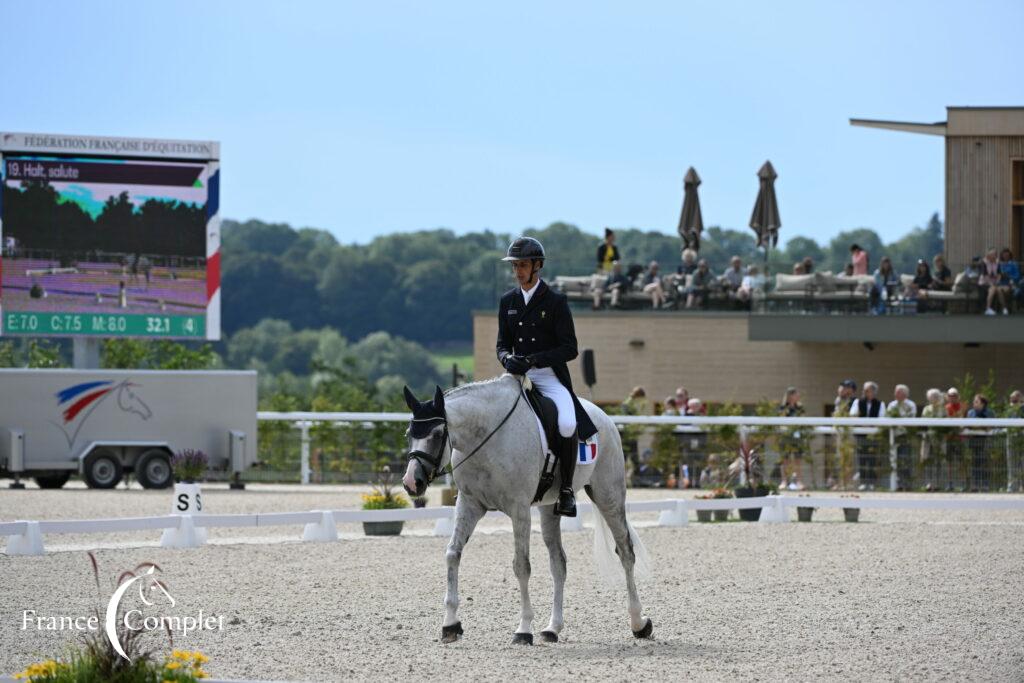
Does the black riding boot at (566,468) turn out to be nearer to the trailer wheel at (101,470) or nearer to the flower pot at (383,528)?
the flower pot at (383,528)

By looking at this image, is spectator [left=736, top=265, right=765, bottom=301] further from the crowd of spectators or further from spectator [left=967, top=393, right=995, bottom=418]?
spectator [left=967, top=393, right=995, bottom=418]

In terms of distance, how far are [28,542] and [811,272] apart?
68.8ft

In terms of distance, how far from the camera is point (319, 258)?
145 m

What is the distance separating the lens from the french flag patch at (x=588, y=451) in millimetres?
10852

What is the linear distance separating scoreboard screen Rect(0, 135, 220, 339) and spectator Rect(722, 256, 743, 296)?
1124 centimetres

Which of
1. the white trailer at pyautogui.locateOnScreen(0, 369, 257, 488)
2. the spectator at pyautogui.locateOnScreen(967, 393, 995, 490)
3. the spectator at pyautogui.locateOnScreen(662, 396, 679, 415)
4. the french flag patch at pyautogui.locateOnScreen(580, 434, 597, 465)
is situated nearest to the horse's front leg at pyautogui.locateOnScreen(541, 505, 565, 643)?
the french flag patch at pyautogui.locateOnScreen(580, 434, 597, 465)

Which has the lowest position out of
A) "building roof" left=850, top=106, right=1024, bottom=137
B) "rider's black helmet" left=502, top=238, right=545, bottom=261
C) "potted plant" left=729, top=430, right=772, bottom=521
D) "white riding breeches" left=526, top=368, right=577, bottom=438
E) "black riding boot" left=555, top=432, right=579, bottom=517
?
"potted plant" left=729, top=430, right=772, bottom=521

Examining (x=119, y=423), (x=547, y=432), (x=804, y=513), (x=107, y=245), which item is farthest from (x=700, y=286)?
(x=547, y=432)

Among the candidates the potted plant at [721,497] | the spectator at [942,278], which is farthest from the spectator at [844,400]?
the spectator at [942,278]

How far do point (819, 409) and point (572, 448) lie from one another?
23.9 metres

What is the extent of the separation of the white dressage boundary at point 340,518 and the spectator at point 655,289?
41.0ft

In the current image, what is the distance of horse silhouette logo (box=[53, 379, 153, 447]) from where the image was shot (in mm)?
25969

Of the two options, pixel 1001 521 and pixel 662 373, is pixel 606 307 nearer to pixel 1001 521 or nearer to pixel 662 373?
pixel 662 373

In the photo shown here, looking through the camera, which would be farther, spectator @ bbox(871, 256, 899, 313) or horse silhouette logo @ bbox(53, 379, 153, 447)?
spectator @ bbox(871, 256, 899, 313)
